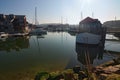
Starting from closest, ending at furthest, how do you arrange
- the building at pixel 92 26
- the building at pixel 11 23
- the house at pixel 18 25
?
the building at pixel 92 26 → the building at pixel 11 23 → the house at pixel 18 25

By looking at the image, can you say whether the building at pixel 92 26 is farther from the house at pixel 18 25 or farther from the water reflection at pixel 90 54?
the house at pixel 18 25

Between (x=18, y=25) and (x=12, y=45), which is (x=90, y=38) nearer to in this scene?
(x=12, y=45)

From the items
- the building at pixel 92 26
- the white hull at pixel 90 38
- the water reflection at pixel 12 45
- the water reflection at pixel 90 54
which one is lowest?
the water reflection at pixel 90 54

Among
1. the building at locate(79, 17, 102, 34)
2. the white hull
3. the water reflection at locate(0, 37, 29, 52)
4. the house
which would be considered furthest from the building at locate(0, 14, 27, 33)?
the white hull

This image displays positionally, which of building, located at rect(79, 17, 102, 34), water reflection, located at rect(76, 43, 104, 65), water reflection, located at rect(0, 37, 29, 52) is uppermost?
building, located at rect(79, 17, 102, 34)

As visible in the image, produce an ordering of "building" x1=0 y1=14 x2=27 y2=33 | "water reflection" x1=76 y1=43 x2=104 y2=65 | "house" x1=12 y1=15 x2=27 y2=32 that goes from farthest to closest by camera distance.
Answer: "house" x1=12 y1=15 x2=27 y2=32, "building" x1=0 y1=14 x2=27 y2=33, "water reflection" x1=76 y1=43 x2=104 y2=65

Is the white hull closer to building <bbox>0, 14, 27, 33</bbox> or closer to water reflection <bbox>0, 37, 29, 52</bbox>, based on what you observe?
water reflection <bbox>0, 37, 29, 52</bbox>

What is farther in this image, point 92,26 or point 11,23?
point 11,23

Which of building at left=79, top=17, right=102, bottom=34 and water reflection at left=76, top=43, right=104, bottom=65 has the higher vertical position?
building at left=79, top=17, right=102, bottom=34

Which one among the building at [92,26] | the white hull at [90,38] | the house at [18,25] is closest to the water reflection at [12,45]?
the white hull at [90,38]

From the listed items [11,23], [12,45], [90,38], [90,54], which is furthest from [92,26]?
[11,23]

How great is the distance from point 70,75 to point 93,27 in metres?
30.0

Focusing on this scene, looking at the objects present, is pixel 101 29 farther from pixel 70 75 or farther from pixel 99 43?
pixel 70 75

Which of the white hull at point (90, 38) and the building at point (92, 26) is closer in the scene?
the white hull at point (90, 38)
